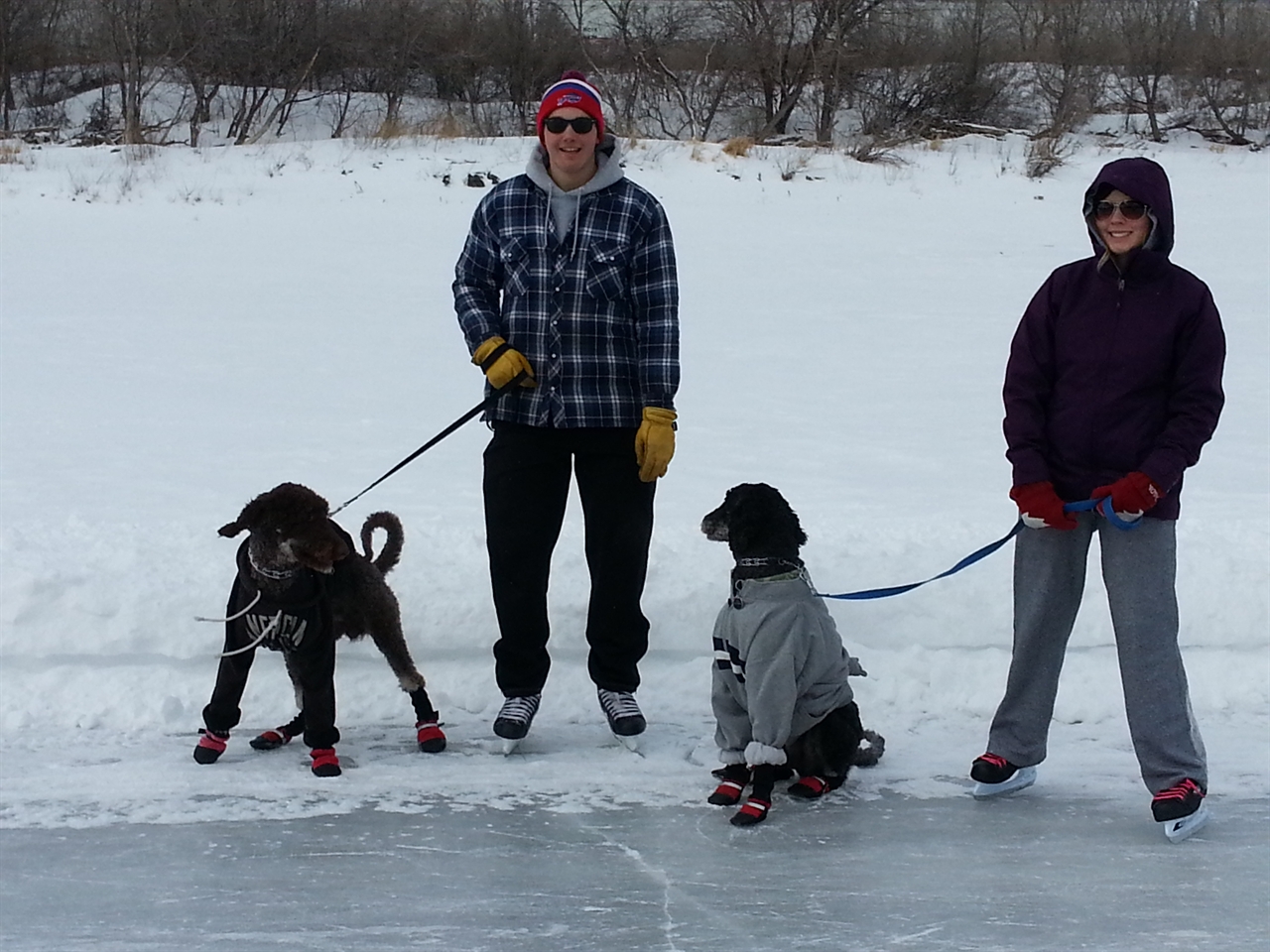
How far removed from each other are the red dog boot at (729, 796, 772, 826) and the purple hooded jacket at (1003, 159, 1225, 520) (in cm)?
109

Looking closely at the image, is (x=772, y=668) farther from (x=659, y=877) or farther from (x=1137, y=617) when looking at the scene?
(x=1137, y=617)

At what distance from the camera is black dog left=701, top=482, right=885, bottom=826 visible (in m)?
3.53

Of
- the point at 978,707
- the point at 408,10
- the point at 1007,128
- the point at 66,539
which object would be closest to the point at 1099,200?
the point at 978,707

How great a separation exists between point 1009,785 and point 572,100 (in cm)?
228

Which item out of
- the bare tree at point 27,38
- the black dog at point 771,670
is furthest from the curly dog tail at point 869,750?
the bare tree at point 27,38

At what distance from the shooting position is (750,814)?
11.6 ft

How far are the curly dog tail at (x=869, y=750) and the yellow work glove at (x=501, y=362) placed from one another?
4.69ft

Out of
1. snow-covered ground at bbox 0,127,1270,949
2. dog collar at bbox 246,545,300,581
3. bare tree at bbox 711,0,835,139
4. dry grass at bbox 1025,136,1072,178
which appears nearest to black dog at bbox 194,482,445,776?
dog collar at bbox 246,545,300,581

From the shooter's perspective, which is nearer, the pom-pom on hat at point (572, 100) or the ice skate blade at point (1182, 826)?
Result: the ice skate blade at point (1182, 826)

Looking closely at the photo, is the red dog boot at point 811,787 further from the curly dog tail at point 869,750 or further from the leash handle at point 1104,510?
the leash handle at point 1104,510

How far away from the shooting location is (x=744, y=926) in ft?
9.91

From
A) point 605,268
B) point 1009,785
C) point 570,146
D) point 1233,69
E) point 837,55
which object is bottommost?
point 1009,785

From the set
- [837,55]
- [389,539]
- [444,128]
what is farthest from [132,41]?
[389,539]

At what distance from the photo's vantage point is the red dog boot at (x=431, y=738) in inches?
158
